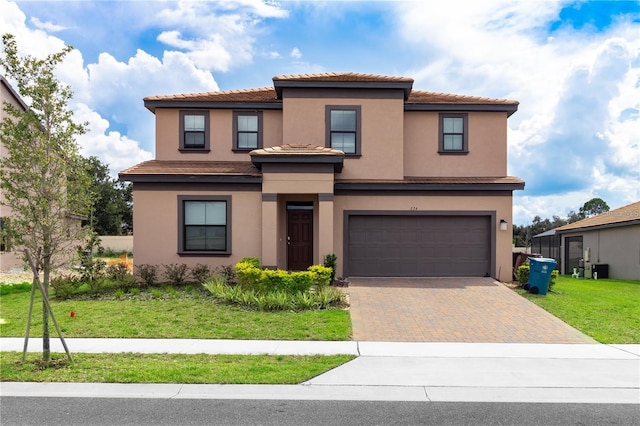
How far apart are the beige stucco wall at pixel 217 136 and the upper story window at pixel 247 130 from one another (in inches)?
6.8

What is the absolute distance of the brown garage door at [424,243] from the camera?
1617 centimetres

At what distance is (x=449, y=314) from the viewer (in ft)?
36.7

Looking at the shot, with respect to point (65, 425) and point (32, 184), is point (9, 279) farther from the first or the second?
point (65, 425)

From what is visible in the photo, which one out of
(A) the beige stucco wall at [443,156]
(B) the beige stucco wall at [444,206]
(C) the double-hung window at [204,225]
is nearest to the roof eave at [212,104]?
(C) the double-hung window at [204,225]

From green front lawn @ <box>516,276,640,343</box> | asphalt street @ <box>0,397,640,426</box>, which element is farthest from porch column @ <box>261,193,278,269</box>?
asphalt street @ <box>0,397,640,426</box>

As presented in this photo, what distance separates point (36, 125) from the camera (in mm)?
7609

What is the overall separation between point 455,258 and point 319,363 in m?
10.1

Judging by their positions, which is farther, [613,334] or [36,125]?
[613,334]

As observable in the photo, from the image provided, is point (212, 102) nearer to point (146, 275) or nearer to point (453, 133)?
point (146, 275)

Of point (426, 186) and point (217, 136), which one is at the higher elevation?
point (217, 136)

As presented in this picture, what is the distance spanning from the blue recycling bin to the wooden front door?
741 centimetres

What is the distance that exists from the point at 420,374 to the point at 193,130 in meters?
13.5

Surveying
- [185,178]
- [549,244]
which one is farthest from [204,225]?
[549,244]

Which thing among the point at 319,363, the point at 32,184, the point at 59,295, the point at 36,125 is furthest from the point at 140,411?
the point at 59,295
